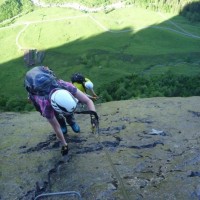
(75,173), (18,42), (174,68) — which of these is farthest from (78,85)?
(18,42)

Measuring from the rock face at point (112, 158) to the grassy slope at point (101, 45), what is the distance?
91.4 metres

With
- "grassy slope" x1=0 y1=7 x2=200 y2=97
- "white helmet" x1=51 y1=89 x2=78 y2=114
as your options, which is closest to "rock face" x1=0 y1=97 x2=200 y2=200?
"white helmet" x1=51 y1=89 x2=78 y2=114

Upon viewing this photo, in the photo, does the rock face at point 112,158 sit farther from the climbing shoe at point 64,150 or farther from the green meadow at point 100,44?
the green meadow at point 100,44

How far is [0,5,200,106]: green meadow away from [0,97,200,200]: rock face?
3599 inches

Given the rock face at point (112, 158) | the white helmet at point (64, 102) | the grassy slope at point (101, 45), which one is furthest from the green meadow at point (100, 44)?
the white helmet at point (64, 102)

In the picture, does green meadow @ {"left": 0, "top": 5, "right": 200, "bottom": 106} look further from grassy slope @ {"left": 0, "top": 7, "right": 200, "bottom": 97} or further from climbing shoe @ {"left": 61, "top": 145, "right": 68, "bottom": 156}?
climbing shoe @ {"left": 61, "top": 145, "right": 68, "bottom": 156}

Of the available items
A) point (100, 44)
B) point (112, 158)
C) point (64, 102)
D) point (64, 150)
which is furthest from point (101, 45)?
point (64, 102)

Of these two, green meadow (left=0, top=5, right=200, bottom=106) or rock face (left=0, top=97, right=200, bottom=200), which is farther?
green meadow (left=0, top=5, right=200, bottom=106)

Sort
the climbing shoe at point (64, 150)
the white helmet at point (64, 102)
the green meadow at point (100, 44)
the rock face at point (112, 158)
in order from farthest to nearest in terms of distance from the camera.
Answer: the green meadow at point (100, 44) < the climbing shoe at point (64, 150) < the rock face at point (112, 158) < the white helmet at point (64, 102)

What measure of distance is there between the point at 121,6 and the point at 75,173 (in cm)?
18207

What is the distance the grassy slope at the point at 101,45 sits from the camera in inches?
4616

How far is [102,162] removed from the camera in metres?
10.1

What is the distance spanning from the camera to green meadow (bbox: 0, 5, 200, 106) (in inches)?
4579

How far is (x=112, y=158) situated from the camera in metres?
10.3
